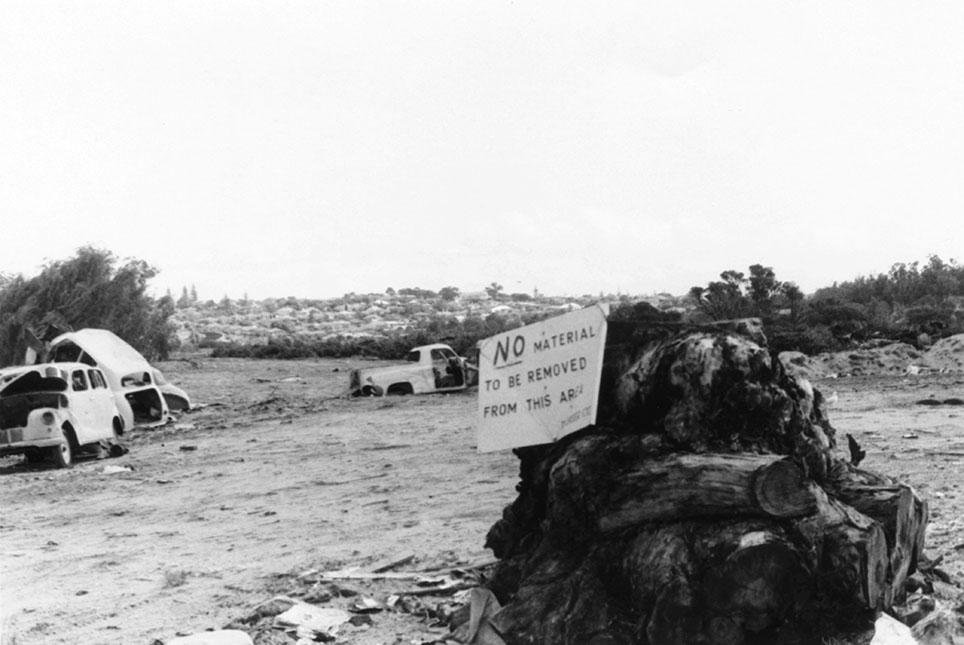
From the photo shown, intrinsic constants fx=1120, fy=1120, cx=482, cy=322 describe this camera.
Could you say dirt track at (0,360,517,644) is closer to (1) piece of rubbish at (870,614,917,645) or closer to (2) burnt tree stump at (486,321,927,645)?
(2) burnt tree stump at (486,321,927,645)

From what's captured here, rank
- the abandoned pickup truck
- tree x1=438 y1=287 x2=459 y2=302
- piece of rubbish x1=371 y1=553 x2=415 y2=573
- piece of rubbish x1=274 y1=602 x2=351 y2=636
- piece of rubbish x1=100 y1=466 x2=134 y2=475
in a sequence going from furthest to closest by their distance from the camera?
1. tree x1=438 y1=287 x2=459 y2=302
2. the abandoned pickup truck
3. piece of rubbish x1=100 y1=466 x2=134 y2=475
4. piece of rubbish x1=371 y1=553 x2=415 y2=573
5. piece of rubbish x1=274 y1=602 x2=351 y2=636

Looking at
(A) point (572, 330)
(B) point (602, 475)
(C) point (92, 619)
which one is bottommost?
(C) point (92, 619)

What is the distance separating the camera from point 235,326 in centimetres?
6322

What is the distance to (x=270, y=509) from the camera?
1082cm

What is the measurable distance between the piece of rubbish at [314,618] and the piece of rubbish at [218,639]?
31cm

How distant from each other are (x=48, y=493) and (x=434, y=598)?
786 centimetres

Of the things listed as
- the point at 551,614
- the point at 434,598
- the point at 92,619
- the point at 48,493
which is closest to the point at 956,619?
the point at 551,614

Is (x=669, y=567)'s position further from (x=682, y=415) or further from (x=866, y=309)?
(x=866, y=309)

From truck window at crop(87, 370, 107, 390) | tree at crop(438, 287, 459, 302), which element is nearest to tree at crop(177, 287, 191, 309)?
tree at crop(438, 287, 459, 302)

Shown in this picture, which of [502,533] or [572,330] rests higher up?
[572,330]

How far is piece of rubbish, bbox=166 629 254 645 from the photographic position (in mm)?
6203

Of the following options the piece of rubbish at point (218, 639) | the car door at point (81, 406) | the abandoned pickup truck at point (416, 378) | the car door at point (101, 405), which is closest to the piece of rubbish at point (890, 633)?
the piece of rubbish at point (218, 639)

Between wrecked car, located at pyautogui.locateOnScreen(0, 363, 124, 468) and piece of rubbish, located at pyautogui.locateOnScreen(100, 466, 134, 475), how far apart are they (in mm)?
918

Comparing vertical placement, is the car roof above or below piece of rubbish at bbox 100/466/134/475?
above
